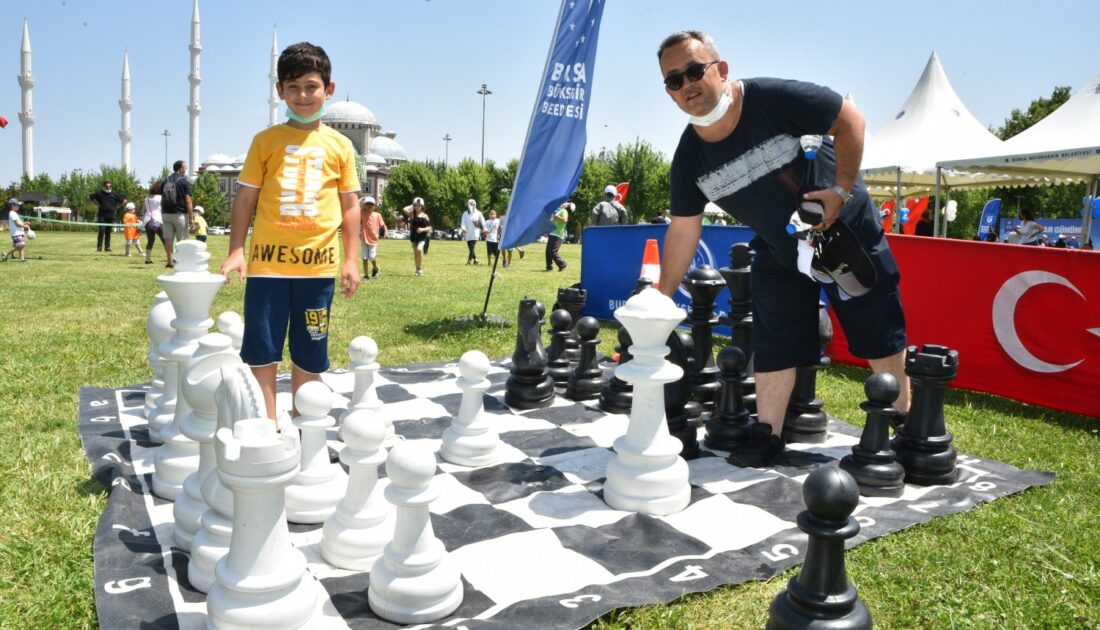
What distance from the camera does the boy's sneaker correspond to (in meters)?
2.60

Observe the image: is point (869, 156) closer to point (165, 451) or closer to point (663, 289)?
point (663, 289)

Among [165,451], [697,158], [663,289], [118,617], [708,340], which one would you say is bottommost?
[118,617]

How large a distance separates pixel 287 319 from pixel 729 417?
1.68m

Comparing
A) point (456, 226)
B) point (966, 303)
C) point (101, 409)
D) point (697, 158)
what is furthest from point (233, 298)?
point (456, 226)

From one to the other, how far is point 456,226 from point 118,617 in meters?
64.5

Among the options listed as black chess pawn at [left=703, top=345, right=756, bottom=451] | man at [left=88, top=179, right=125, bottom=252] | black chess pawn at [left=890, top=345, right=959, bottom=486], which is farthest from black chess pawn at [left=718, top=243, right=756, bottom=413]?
man at [left=88, top=179, right=125, bottom=252]

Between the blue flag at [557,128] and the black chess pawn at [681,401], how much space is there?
2349mm

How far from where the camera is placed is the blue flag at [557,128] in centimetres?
486

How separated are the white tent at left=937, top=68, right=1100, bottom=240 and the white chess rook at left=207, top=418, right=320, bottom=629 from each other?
34.3ft

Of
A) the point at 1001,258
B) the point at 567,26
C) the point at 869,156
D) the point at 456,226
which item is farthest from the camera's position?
the point at 456,226

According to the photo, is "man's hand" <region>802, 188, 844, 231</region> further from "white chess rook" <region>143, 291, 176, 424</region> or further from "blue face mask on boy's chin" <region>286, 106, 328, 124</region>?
"white chess rook" <region>143, 291, 176, 424</region>

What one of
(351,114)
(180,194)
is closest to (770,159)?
(180,194)

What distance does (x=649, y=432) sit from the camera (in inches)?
86.9

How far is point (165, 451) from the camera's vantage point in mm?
2180
